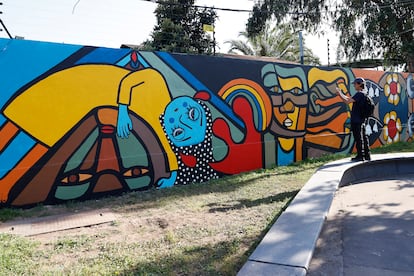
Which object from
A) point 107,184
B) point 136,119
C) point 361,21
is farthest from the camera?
point 361,21

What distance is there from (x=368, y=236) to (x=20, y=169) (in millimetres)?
4549

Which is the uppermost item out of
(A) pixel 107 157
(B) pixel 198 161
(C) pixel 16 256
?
(A) pixel 107 157

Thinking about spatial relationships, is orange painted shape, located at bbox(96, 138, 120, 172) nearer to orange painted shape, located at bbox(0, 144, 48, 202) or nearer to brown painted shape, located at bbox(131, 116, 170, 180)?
brown painted shape, located at bbox(131, 116, 170, 180)

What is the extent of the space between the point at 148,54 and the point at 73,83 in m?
1.48

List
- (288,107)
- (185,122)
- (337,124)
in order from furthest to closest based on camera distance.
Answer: (337,124)
(288,107)
(185,122)

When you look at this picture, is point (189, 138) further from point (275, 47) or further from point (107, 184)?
point (275, 47)

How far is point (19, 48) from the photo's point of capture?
4887 mm

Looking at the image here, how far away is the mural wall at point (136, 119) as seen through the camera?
495cm

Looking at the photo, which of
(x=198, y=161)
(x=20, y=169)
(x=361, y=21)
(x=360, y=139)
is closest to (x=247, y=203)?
(x=198, y=161)

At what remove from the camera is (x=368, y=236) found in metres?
3.66

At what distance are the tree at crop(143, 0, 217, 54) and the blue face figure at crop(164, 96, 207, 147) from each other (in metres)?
14.8

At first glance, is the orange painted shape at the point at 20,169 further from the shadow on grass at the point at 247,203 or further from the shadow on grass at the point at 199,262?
the shadow on grass at the point at 199,262

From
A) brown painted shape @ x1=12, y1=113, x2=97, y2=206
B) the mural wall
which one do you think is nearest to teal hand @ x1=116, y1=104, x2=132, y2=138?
the mural wall

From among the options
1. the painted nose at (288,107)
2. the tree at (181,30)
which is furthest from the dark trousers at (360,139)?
the tree at (181,30)
